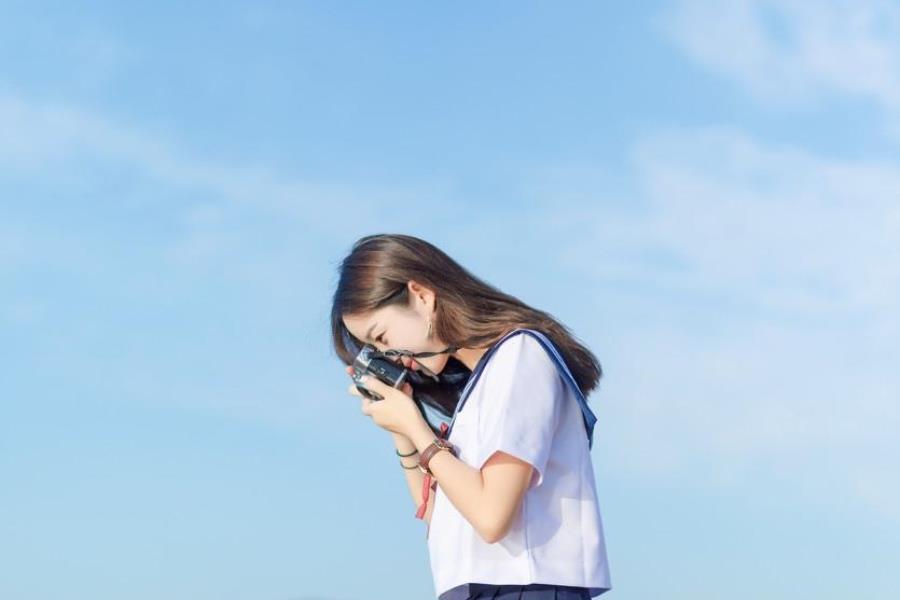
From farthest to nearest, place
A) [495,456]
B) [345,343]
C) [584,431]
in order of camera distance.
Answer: [345,343]
[584,431]
[495,456]

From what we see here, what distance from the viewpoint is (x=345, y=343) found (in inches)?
176

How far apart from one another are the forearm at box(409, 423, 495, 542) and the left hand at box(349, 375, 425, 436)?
28 centimetres

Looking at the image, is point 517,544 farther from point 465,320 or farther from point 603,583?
point 465,320

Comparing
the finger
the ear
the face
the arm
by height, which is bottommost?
the arm

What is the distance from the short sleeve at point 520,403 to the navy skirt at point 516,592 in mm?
296

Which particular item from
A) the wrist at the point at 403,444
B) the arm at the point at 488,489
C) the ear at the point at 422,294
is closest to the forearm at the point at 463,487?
the arm at the point at 488,489

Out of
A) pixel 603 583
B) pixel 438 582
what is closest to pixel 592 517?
pixel 603 583

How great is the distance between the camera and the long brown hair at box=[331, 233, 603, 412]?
13.4ft

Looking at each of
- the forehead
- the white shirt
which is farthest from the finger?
the white shirt

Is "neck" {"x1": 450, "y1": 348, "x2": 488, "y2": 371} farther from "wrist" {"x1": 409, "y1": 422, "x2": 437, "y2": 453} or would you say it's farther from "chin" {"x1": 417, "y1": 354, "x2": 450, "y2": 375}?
"wrist" {"x1": 409, "y1": 422, "x2": 437, "y2": 453}

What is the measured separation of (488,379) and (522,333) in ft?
0.58

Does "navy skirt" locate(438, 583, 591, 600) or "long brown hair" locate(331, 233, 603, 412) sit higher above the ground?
"long brown hair" locate(331, 233, 603, 412)

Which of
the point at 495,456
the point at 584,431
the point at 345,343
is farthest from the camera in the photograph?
the point at 345,343

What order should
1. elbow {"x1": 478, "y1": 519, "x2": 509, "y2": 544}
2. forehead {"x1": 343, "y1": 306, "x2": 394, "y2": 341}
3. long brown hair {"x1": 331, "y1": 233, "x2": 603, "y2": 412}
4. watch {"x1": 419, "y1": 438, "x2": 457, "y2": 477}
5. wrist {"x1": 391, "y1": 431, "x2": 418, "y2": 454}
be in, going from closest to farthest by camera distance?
elbow {"x1": 478, "y1": 519, "x2": 509, "y2": 544}, watch {"x1": 419, "y1": 438, "x2": 457, "y2": 477}, long brown hair {"x1": 331, "y1": 233, "x2": 603, "y2": 412}, forehead {"x1": 343, "y1": 306, "x2": 394, "y2": 341}, wrist {"x1": 391, "y1": 431, "x2": 418, "y2": 454}
